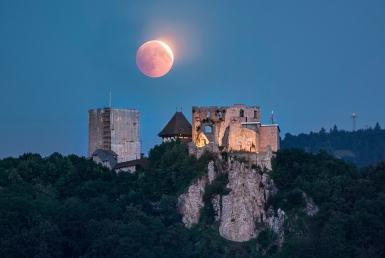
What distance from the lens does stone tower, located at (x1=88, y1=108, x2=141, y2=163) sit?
94.0 m

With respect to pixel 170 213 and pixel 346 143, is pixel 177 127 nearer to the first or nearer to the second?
pixel 170 213

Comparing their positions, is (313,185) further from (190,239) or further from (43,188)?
(43,188)

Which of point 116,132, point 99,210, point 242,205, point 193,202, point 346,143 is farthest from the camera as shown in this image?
point 346,143

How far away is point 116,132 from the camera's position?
310 ft

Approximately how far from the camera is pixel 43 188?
8112cm

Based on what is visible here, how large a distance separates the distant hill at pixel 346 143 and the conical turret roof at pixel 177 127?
91086 millimetres

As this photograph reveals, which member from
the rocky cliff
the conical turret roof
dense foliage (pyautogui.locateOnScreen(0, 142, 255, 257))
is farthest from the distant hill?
the rocky cliff

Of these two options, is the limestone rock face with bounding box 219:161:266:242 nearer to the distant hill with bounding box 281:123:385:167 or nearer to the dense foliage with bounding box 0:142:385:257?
the dense foliage with bounding box 0:142:385:257

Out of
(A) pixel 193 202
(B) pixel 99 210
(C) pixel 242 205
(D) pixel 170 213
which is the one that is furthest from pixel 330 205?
(B) pixel 99 210

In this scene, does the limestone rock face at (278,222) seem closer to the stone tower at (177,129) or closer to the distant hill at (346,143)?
the stone tower at (177,129)

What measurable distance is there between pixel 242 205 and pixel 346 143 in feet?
383

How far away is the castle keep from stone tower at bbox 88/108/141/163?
1536 centimetres

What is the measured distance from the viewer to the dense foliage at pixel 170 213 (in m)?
70.6

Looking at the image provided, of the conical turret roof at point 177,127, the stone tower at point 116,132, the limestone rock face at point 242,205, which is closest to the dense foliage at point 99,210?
the limestone rock face at point 242,205
